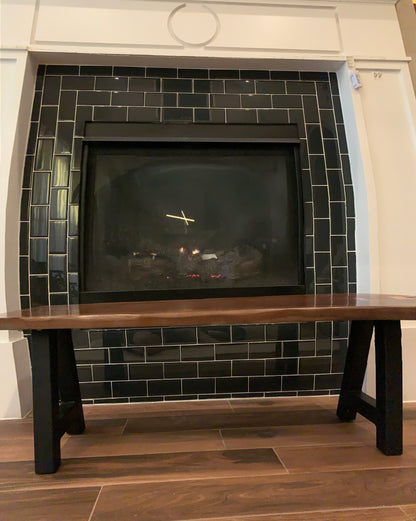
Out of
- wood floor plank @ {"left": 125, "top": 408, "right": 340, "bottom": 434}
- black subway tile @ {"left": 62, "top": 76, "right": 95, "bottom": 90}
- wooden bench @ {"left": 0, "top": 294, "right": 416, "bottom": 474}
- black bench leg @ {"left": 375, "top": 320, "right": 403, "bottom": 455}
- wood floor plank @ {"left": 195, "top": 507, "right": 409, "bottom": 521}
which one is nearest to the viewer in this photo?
wood floor plank @ {"left": 195, "top": 507, "right": 409, "bottom": 521}

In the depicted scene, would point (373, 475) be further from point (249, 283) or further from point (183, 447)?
point (249, 283)

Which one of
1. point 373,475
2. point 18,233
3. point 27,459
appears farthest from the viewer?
point 18,233

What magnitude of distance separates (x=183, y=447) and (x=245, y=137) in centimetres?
145

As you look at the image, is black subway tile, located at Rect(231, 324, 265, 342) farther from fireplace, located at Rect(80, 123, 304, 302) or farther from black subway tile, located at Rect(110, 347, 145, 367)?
black subway tile, located at Rect(110, 347, 145, 367)

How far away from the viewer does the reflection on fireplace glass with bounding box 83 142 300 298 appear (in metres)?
1.71

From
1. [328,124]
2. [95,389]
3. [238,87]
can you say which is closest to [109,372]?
[95,389]

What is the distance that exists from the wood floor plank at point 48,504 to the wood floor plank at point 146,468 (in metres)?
0.04

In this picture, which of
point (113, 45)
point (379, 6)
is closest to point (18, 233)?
point (113, 45)

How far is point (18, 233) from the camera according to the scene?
1647 mm

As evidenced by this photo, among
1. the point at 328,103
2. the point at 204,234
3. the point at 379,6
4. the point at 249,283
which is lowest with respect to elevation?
the point at 249,283

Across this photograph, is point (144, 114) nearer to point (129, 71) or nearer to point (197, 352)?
point (129, 71)

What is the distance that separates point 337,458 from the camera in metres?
1.10

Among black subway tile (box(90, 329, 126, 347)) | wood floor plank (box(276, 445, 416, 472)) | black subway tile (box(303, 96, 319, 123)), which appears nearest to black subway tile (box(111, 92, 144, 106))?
black subway tile (box(303, 96, 319, 123))

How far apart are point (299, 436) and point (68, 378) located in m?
0.89
